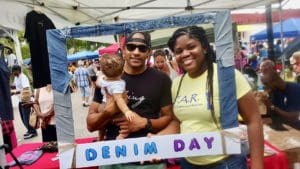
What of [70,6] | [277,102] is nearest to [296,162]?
[277,102]

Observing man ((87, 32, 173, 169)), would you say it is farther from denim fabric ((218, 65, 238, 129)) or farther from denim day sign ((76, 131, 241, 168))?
denim fabric ((218, 65, 238, 129))

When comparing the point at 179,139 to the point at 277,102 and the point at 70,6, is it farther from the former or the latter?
the point at 70,6

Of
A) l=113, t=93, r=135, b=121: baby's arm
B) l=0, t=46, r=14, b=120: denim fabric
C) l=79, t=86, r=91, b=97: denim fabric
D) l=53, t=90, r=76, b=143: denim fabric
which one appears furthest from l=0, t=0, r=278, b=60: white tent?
l=113, t=93, r=135, b=121: baby's arm

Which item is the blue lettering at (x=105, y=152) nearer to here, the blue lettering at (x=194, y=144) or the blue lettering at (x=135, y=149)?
the blue lettering at (x=135, y=149)

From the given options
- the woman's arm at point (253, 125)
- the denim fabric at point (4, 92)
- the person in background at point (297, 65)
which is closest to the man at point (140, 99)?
the woman's arm at point (253, 125)

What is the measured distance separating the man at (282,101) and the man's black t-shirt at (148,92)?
59.4 inches

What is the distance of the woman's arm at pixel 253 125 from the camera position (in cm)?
145

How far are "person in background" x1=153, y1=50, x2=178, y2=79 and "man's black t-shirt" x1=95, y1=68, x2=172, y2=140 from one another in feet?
0.11

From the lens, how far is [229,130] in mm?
1493

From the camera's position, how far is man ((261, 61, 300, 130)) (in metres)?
2.69

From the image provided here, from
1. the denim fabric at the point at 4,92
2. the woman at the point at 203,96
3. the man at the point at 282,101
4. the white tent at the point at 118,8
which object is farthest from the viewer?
the white tent at the point at 118,8

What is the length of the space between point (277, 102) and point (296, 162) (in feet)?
1.78

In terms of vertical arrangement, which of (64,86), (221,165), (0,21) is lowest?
(221,165)

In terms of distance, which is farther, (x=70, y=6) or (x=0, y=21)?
(x=70, y=6)
